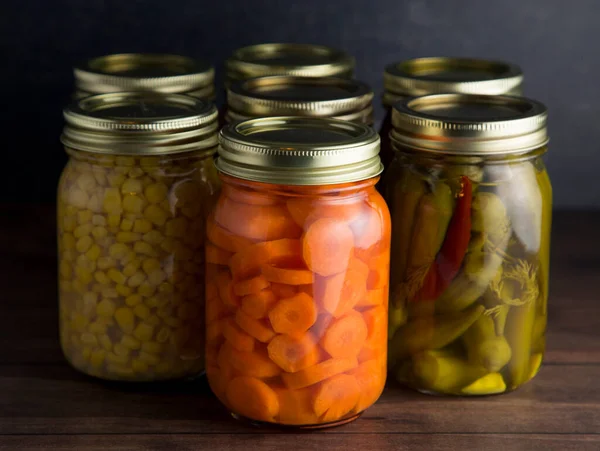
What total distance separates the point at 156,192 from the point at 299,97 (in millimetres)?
211

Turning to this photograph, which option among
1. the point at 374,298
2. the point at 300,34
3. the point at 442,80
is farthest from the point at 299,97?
the point at 300,34

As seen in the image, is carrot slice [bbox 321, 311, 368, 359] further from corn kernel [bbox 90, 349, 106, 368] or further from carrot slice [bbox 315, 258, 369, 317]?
corn kernel [bbox 90, 349, 106, 368]

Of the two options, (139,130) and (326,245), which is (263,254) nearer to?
(326,245)

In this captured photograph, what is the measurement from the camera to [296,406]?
3.19 ft

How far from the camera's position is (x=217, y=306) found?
0.99 meters

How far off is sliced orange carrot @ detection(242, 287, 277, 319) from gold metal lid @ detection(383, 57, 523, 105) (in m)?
0.36

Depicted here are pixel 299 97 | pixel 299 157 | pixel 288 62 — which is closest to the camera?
pixel 299 157

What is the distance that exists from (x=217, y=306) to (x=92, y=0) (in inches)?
28.2

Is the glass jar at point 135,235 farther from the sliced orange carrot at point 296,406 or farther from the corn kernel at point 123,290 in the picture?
the sliced orange carrot at point 296,406

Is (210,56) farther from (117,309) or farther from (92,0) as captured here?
(117,309)

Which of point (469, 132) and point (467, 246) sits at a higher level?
point (469, 132)

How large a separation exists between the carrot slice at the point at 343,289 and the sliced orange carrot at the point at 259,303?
0.14ft

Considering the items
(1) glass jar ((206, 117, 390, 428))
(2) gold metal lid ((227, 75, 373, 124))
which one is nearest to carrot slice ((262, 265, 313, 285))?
(1) glass jar ((206, 117, 390, 428))

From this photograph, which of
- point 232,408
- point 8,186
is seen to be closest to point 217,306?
point 232,408
